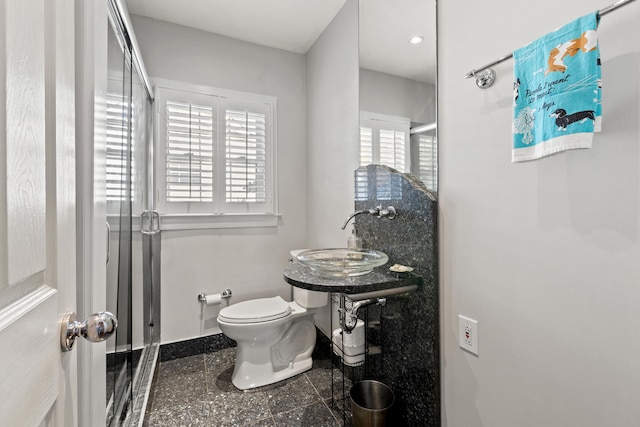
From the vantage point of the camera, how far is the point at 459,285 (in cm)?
117

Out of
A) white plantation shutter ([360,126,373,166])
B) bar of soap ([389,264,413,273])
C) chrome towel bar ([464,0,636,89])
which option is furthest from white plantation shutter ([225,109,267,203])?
chrome towel bar ([464,0,636,89])

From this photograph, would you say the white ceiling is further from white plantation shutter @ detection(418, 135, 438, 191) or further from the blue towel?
the blue towel

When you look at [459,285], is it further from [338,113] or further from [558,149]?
[338,113]

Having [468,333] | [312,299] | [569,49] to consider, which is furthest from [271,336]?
[569,49]

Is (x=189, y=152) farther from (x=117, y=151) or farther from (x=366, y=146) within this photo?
(x=366, y=146)

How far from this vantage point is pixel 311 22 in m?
2.24

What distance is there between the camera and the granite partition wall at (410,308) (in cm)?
126

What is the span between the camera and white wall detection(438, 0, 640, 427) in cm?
75

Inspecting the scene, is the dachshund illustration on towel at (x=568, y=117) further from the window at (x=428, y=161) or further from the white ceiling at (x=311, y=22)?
the white ceiling at (x=311, y=22)

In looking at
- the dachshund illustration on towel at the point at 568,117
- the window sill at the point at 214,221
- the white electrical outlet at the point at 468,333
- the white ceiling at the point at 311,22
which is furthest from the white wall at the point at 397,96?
the window sill at the point at 214,221

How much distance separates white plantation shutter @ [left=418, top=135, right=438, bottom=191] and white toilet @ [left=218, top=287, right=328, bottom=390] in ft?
3.88

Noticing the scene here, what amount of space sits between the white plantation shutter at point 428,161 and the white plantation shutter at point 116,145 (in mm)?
1298

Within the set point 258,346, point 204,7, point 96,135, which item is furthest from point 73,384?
point 204,7

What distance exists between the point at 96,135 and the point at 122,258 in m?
0.93
